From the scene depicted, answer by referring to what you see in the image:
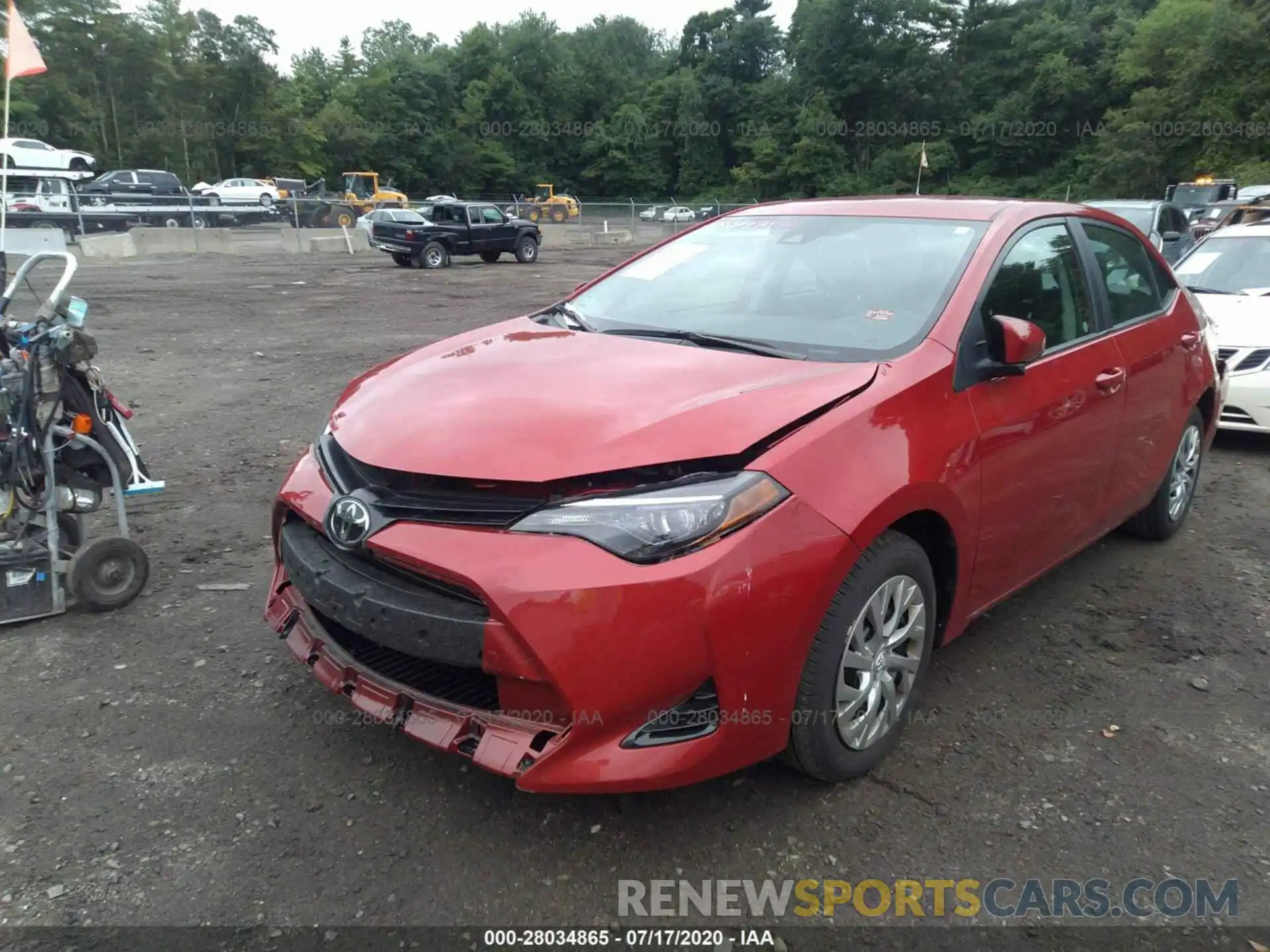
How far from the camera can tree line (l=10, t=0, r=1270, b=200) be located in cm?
5275

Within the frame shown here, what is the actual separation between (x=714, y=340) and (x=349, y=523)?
1396mm

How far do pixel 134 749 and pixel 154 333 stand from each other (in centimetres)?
979

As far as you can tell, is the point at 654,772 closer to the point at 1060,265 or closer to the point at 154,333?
the point at 1060,265

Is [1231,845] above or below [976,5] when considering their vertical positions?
below

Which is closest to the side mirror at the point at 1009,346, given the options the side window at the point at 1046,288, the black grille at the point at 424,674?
the side window at the point at 1046,288

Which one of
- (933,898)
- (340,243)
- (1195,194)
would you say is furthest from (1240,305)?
(340,243)

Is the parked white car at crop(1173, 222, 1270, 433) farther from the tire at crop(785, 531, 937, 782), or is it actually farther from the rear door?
the tire at crop(785, 531, 937, 782)

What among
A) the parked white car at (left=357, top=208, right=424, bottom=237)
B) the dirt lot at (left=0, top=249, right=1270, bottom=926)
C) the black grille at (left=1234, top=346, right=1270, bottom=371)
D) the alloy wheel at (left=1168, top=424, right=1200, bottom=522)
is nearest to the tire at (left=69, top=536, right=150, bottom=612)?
the dirt lot at (left=0, top=249, right=1270, bottom=926)

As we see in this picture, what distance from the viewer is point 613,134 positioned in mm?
79438

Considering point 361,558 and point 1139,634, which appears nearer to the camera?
point 361,558

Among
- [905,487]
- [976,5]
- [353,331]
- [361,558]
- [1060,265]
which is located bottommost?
[353,331]

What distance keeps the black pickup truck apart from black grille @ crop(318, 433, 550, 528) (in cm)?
2166

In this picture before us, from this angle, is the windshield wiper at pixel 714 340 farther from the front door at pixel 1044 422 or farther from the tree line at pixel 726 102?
the tree line at pixel 726 102

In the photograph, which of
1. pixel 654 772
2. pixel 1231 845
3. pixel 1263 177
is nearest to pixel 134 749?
Result: pixel 654 772
